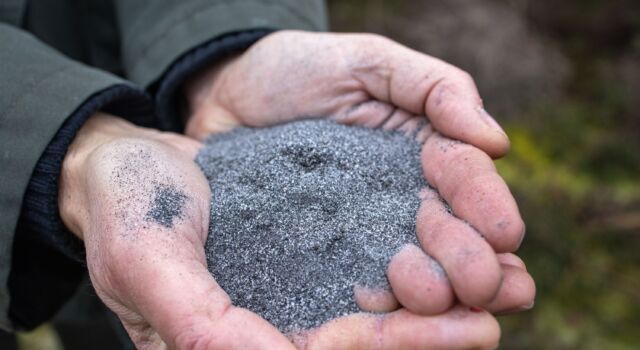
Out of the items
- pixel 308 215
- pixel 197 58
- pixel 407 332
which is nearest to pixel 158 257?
pixel 308 215

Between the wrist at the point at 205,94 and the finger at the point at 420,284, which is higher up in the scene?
the finger at the point at 420,284

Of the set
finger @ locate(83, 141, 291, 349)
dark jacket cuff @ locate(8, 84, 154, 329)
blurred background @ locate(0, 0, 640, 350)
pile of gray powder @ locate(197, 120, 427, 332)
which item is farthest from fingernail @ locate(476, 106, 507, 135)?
blurred background @ locate(0, 0, 640, 350)

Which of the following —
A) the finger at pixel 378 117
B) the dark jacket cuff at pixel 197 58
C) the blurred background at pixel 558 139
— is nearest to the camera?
the finger at pixel 378 117

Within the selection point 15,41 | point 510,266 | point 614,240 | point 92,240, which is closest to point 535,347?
point 614,240

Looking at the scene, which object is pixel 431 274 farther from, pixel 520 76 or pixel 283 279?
pixel 520 76

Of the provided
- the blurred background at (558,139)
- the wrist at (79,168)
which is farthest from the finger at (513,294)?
the blurred background at (558,139)

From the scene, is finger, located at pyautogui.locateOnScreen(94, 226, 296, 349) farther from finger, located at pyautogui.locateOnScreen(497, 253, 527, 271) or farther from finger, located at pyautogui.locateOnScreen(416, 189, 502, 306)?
finger, located at pyautogui.locateOnScreen(497, 253, 527, 271)

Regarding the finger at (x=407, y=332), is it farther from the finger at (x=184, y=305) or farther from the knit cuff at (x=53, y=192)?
the knit cuff at (x=53, y=192)
